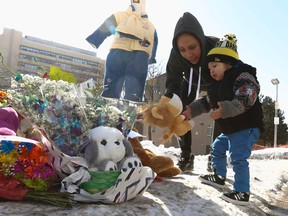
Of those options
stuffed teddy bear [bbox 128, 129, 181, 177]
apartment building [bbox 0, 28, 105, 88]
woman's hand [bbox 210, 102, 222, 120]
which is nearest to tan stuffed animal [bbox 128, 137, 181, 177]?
stuffed teddy bear [bbox 128, 129, 181, 177]

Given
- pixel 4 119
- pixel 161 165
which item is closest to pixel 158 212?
pixel 161 165

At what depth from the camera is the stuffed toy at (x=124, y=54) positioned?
397 centimetres

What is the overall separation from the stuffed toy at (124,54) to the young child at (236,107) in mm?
1290

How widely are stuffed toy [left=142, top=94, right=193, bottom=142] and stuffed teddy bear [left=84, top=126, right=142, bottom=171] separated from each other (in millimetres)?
437

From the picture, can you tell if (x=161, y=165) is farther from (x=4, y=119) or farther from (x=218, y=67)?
(x=4, y=119)

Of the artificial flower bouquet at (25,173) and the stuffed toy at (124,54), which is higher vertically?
the stuffed toy at (124,54)

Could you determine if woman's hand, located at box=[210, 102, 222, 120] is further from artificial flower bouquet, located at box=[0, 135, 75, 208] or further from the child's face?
artificial flower bouquet, located at box=[0, 135, 75, 208]

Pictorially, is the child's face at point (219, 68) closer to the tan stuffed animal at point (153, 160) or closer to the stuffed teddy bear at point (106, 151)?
the tan stuffed animal at point (153, 160)

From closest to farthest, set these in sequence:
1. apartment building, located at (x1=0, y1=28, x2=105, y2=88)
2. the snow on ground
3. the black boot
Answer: the snow on ground → the black boot → apartment building, located at (x1=0, y1=28, x2=105, y2=88)

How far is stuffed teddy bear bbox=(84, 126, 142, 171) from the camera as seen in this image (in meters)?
1.94

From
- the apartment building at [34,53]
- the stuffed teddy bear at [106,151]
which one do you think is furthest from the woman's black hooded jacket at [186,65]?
the apartment building at [34,53]

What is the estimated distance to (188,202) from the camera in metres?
2.29

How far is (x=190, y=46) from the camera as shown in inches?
122

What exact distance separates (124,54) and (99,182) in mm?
2455
